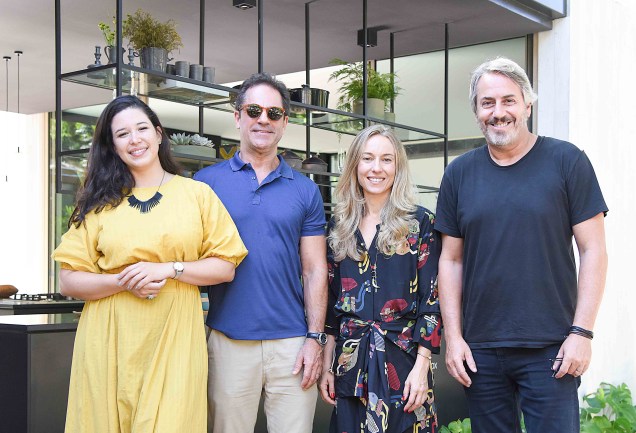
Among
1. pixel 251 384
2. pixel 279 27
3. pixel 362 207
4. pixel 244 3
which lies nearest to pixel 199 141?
pixel 244 3

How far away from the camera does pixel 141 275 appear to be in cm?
242

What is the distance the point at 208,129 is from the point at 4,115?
5.72 m

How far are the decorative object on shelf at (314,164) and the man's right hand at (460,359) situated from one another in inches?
126

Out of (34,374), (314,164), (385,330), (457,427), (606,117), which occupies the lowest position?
(457,427)

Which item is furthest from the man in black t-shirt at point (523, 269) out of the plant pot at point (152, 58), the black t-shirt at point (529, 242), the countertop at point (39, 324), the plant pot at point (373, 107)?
the plant pot at point (373, 107)

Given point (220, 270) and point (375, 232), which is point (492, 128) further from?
point (220, 270)

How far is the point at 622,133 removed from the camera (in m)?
6.91

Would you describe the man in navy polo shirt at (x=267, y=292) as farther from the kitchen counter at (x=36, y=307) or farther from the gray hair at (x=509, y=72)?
the kitchen counter at (x=36, y=307)

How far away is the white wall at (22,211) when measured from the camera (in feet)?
36.1

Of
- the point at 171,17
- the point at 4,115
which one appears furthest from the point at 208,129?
the point at 4,115

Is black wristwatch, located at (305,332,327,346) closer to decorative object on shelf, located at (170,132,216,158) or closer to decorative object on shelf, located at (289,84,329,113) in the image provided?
decorative object on shelf, located at (170,132,216,158)

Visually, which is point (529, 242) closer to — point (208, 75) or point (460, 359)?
point (460, 359)

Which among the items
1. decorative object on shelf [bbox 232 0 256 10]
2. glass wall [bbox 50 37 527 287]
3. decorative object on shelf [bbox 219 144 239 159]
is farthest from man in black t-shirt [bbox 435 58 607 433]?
glass wall [bbox 50 37 527 287]

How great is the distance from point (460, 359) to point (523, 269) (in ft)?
1.17
